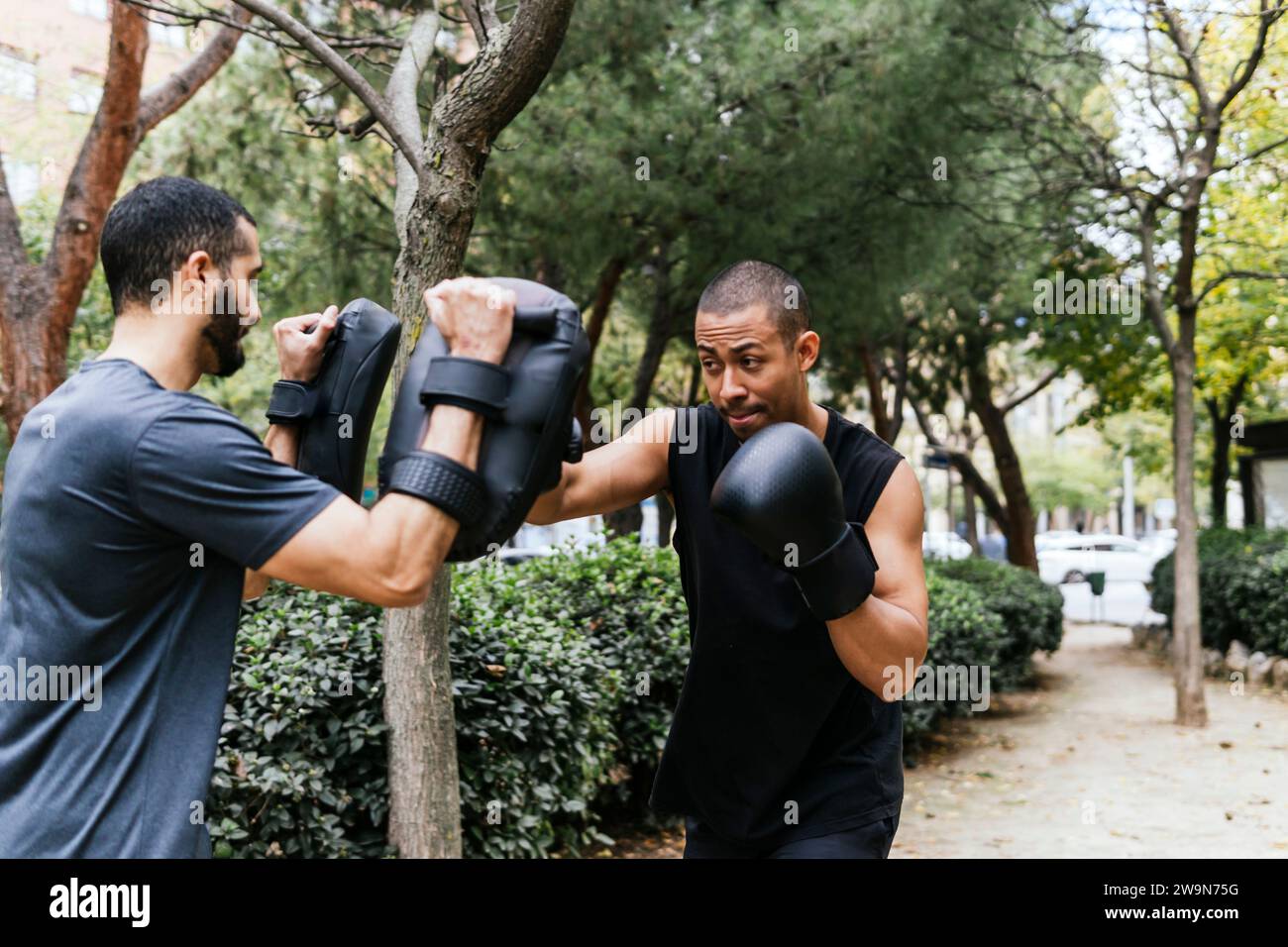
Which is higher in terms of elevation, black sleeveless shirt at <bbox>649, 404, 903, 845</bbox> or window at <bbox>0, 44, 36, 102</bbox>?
window at <bbox>0, 44, 36, 102</bbox>

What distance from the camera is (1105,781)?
7.73 meters

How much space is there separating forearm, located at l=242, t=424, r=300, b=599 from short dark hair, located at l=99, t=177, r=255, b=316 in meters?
0.44

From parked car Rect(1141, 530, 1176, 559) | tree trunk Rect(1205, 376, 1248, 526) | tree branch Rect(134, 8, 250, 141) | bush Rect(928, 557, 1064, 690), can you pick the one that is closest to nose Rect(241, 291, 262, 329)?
tree branch Rect(134, 8, 250, 141)

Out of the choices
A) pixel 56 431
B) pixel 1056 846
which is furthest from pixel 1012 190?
pixel 56 431

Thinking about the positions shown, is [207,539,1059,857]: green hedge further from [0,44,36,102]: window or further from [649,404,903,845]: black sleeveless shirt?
[0,44,36,102]: window

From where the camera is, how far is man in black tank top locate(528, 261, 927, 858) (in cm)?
258

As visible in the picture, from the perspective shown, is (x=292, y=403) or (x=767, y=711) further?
(x=767, y=711)

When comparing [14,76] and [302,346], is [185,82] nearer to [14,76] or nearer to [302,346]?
[302,346]

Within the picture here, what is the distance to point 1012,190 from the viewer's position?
482 inches

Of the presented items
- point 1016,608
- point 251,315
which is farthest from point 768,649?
point 1016,608

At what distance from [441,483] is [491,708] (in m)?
2.98

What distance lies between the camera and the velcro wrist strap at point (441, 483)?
182 centimetres
